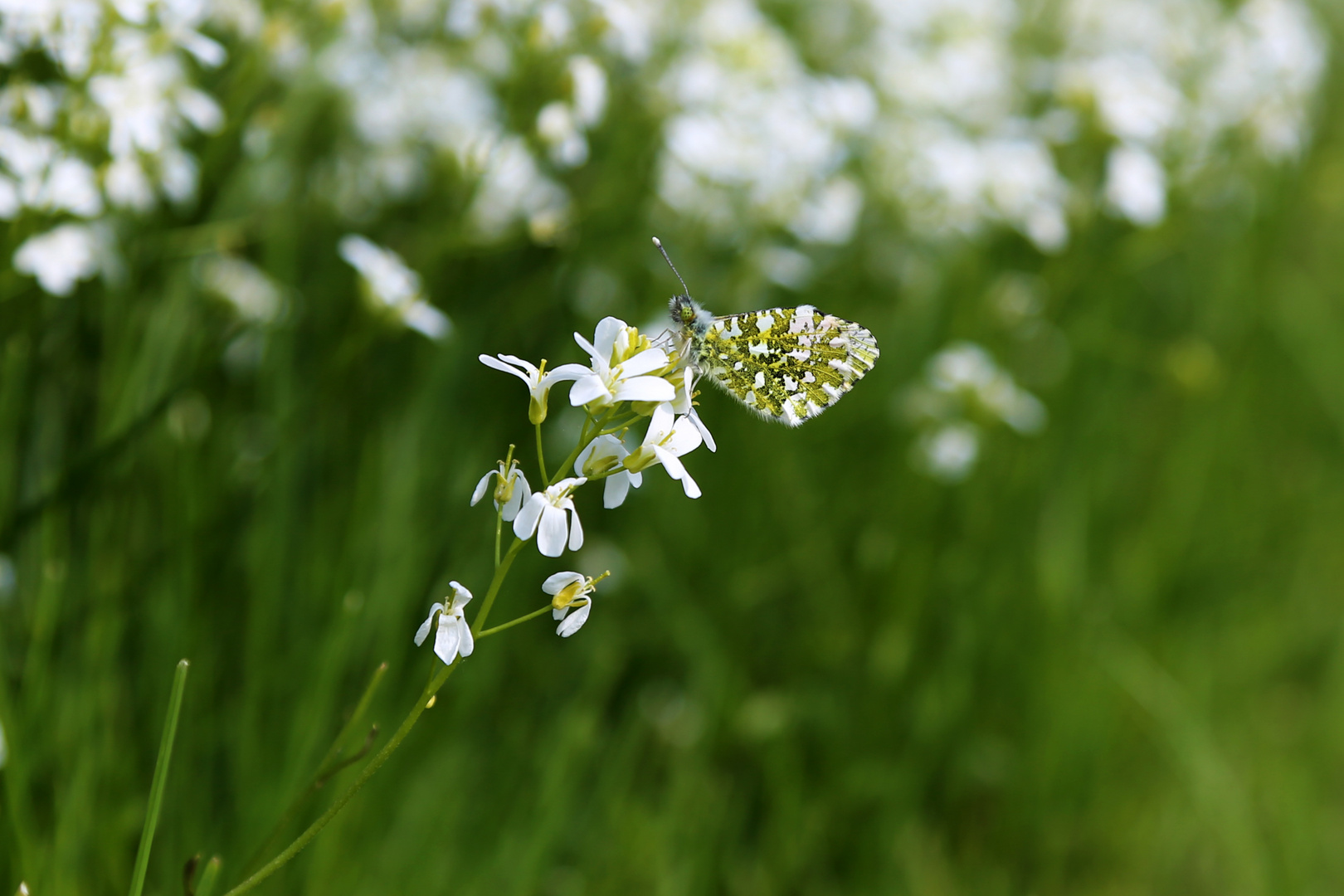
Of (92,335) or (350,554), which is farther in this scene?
(92,335)

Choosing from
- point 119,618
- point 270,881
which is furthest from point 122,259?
point 270,881

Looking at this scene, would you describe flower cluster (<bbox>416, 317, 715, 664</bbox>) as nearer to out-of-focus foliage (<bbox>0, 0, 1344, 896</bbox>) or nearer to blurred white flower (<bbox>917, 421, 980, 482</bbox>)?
out-of-focus foliage (<bbox>0, 0, 1344, 896</bbox>)

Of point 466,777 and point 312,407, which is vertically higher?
point 312,407

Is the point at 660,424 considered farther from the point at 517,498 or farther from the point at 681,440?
the point at 517,498

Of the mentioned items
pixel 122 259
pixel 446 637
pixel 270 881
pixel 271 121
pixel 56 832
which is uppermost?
pixel 446 637

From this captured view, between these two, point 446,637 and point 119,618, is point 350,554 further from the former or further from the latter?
point 446,637

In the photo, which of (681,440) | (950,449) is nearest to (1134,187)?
(950,449)

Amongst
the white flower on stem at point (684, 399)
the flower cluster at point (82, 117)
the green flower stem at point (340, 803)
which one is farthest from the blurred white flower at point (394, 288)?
the green flower stem at point (340, 803)
